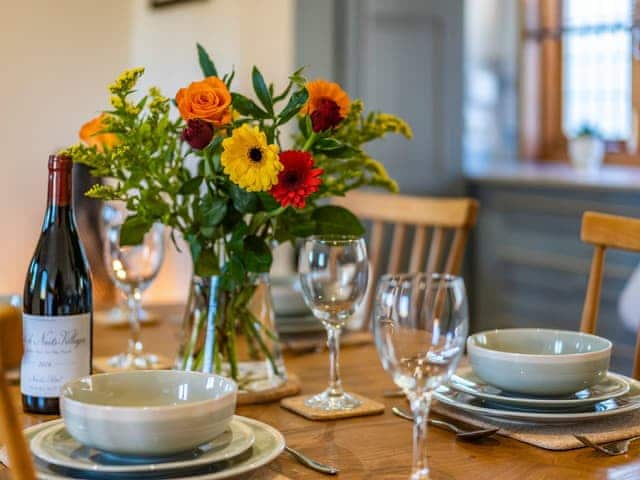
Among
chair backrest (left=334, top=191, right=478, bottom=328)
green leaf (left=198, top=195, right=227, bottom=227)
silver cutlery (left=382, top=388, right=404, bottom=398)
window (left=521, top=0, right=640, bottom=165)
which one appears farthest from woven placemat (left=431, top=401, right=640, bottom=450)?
window (left=521, top=0, right=640, bottom=165)

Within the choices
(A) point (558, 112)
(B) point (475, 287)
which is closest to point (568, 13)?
(A) point (558, 112)

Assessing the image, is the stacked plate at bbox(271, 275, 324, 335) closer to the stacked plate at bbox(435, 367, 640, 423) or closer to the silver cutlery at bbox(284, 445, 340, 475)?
the stacked plate at bbox(435, 367, 640, 423)

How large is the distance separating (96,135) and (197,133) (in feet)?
0.61

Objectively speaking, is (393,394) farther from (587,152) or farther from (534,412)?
(587,152)

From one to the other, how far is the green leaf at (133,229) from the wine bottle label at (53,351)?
0.47ft

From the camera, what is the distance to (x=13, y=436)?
774mm

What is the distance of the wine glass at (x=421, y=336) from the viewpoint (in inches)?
34.8

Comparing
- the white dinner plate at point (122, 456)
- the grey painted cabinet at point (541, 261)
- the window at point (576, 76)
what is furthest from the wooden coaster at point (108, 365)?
the window at point (576, 76)

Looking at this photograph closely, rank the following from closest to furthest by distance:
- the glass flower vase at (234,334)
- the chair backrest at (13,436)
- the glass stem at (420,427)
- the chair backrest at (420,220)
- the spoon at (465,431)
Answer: the chair backrest at (13,436) < the glass stem at (420,427) < the spoon at (465,431) < the glass flower vase at (234,334) < the chair backrest at (420,220)

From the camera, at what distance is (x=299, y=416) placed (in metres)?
1.23

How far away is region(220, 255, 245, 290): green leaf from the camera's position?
1.29 metres

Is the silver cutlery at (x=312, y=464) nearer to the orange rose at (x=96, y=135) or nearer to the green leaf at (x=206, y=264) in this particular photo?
the green leaf at (x=206, y=264)

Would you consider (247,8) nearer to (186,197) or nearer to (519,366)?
(186,197)

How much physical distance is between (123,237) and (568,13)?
311cm
